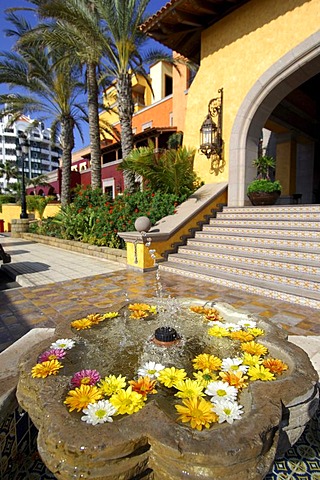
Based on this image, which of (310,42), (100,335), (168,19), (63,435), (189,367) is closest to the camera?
(63,435)

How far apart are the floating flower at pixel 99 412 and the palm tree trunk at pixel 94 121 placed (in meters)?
11.4

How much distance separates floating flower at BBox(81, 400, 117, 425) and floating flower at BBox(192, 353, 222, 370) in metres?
0.69

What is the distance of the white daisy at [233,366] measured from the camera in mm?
1891

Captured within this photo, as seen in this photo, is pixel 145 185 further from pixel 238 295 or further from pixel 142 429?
pixel 142 429

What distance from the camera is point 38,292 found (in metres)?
5.00

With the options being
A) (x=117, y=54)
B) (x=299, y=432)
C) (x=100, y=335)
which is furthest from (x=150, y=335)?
(x=117, y=54)

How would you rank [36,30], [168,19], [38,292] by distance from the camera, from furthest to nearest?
[36,30] < [168,19] < [38,292]

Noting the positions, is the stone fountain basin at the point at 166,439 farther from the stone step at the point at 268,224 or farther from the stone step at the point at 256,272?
the stone step at the point at 268,224

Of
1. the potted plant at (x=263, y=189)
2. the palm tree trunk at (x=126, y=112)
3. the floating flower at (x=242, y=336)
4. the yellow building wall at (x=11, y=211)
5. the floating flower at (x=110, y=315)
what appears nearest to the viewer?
the floating flower at (x=242, y=336)

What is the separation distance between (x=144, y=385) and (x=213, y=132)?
8.77m

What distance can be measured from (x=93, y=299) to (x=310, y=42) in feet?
26.9

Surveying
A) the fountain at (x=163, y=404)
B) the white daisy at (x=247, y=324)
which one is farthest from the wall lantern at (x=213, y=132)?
the fountain at (x=163, y=404)

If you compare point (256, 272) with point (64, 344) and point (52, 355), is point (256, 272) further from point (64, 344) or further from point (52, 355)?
point (52, 355)

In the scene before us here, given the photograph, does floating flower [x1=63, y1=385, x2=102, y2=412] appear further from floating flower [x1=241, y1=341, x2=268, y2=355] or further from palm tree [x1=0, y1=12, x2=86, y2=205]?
palm tree [x1=0, y1=12, x2=86, y2=205]
